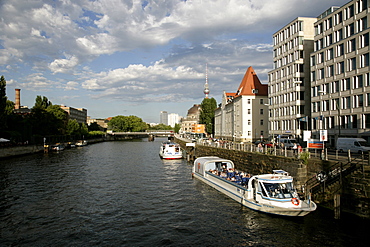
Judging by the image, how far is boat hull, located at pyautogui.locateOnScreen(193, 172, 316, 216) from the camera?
19525 mm

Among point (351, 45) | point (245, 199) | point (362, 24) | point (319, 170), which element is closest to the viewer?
point (245, 199)

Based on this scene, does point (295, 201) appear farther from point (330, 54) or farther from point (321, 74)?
point (321, 74)

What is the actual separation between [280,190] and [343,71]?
111ft

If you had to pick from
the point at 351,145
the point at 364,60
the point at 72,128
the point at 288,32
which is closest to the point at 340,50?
the point at 364,60

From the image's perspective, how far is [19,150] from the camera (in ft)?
223

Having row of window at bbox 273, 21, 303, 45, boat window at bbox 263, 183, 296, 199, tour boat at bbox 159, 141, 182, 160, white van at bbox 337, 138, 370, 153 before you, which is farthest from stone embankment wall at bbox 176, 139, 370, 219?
row of window at bbox 273, 21, 303, 45

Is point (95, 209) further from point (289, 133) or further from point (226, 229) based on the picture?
point (289, 133)

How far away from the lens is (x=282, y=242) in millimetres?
16766

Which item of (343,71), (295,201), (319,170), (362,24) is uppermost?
(362,24)

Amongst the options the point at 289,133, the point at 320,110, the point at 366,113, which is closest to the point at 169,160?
the point at 289,133

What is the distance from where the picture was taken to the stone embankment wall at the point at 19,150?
198 feet

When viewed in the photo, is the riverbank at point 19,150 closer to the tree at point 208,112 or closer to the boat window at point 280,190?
the boat window at point 280,190

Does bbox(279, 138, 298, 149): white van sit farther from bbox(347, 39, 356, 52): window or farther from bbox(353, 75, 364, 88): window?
bbox(347, 39, 356, 52): window

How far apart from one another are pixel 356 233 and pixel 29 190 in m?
29.6
